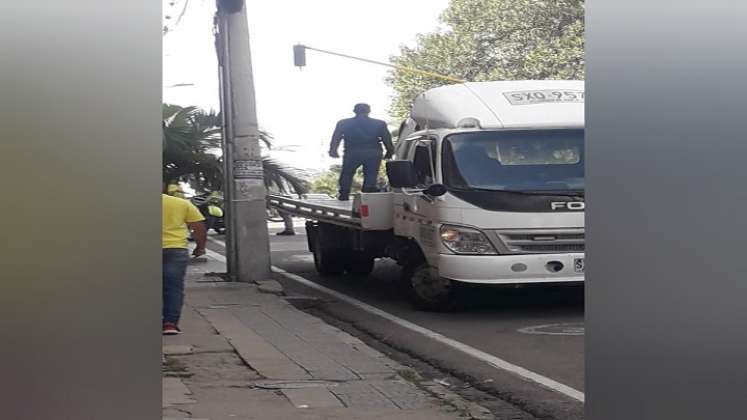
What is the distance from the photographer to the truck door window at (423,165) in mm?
12305

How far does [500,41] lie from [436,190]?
74.6 feet

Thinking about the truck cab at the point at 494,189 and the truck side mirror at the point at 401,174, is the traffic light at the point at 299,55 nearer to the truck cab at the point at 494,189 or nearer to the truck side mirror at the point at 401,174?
the truck cab at the point at 494,189

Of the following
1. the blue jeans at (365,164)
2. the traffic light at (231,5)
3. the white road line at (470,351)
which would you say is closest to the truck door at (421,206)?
the white road line at (470,351)

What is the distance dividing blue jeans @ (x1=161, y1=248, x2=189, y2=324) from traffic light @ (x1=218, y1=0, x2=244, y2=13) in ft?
17.3

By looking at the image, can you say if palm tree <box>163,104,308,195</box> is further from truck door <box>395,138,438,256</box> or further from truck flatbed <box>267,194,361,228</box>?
truck door <box>395,138,438,256</box>

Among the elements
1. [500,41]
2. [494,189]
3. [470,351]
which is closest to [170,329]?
[470,351]

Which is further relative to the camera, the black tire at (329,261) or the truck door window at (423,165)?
the black tire at (329,261)

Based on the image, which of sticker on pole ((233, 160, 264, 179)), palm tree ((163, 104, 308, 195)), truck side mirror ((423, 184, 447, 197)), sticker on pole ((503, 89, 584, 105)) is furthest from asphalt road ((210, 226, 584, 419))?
palm tree ((163, 104, 308, 195))

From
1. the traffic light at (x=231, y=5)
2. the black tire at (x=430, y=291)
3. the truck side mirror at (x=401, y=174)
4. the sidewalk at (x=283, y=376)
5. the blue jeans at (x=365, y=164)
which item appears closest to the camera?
the sidewalk at (x=283, y=376)

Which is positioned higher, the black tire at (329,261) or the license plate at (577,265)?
the license plate at (577,265)

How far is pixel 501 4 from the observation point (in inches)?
1329

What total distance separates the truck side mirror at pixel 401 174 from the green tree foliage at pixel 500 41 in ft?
65.1

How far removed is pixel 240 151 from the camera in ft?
48.5
